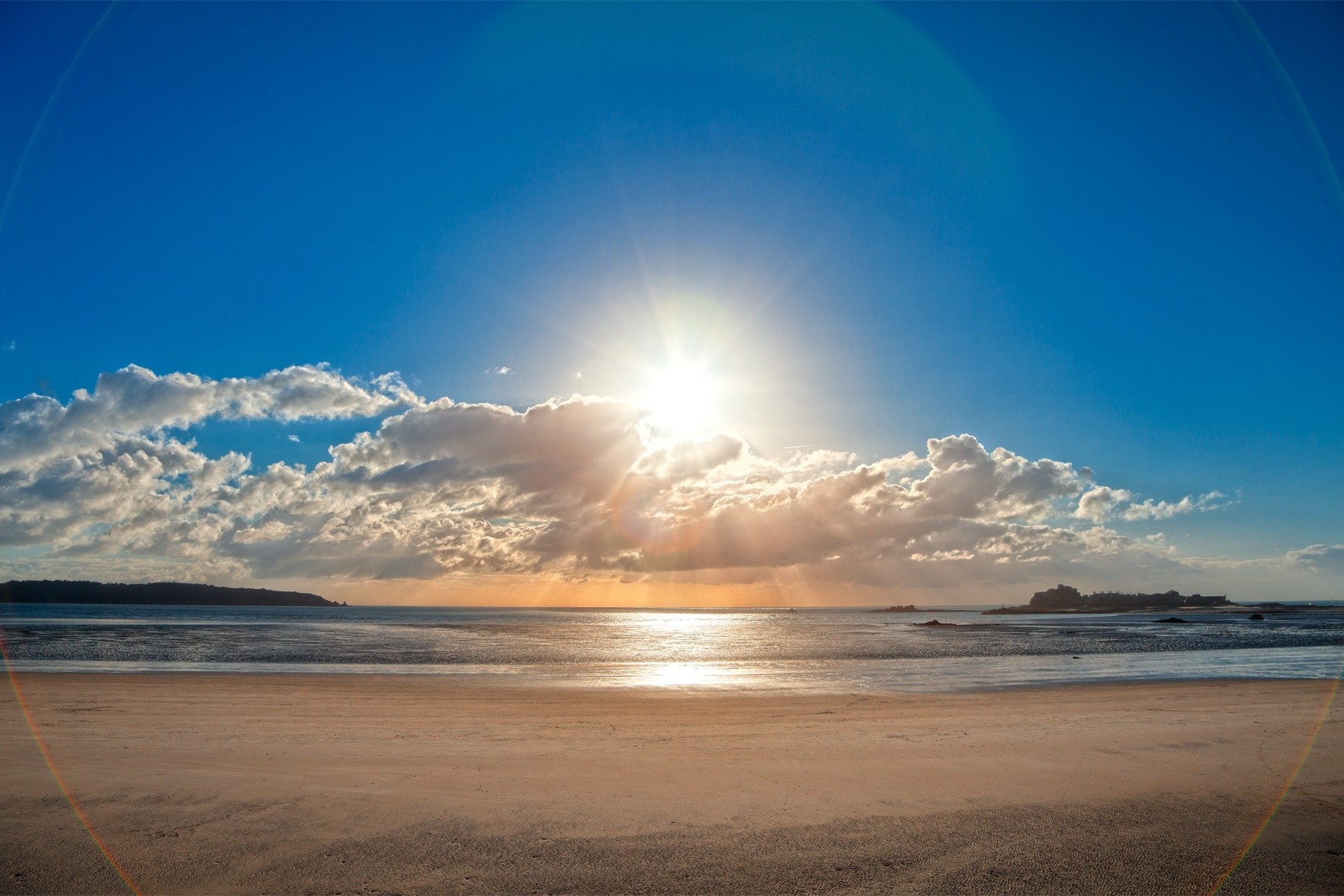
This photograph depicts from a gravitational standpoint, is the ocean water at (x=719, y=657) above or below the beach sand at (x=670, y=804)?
below

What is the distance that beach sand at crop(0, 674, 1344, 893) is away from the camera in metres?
7.66

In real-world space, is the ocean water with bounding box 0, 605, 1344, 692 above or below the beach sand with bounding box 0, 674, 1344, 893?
below

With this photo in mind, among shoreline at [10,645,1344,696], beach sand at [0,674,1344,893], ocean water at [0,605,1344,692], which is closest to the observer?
beach sand at [0,674,1344,893]

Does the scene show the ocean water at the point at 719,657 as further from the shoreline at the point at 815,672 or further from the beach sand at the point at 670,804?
the beach sand at the point at 670,804

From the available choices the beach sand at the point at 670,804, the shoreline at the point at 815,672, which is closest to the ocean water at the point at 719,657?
the shoreline at the point at 815,672

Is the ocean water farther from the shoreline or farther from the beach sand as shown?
the beach sand

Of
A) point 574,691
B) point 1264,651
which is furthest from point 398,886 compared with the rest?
point 1264,651

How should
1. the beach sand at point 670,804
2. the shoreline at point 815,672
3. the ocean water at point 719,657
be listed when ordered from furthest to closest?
the ocean water at point 719,657
the shoreline at point 815,672
the beach sand at point 670,804

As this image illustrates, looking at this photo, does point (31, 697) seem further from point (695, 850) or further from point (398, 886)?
point (695, 850)

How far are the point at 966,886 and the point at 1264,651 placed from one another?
54545mm

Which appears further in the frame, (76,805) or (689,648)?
(689,648)

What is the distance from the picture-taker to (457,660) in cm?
4225

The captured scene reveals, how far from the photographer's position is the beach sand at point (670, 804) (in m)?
7.66

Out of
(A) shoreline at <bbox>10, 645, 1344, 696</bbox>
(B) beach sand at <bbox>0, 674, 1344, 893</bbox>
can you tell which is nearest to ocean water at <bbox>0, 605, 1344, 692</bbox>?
(A) shoreline at <bbox>10, 645, 1344, 696</bbox>
